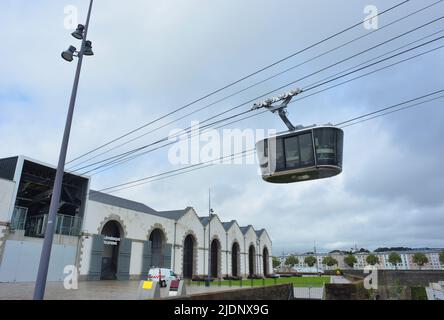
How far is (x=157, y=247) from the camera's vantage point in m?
35.8

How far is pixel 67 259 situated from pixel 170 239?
12876 mm

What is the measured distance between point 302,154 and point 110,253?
87.0ft

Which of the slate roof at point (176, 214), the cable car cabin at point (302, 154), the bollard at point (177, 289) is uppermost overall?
the slate roof at point (176, 214)

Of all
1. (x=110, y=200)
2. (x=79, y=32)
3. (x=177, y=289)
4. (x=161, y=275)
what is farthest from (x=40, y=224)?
(x=79, y=32)

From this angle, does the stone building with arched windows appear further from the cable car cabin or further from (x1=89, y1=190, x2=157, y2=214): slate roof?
the cable car cabin

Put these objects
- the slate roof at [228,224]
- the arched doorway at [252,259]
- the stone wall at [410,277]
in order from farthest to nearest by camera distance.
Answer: the arched doorway at [252,259], the slate roof at [228,224], the stone wall at [410,277]

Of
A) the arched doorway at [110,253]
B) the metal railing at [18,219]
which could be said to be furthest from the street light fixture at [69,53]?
the arched doorway at [110,253]

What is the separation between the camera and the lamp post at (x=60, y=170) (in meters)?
8.95

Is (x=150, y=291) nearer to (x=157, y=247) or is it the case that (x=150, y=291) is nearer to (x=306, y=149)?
(x=306, y=149)

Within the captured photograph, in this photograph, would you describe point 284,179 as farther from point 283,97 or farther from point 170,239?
point 170,239

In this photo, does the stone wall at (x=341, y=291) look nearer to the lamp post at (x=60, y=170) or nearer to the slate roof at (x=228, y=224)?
the lamp post at (x=60, y=170)
